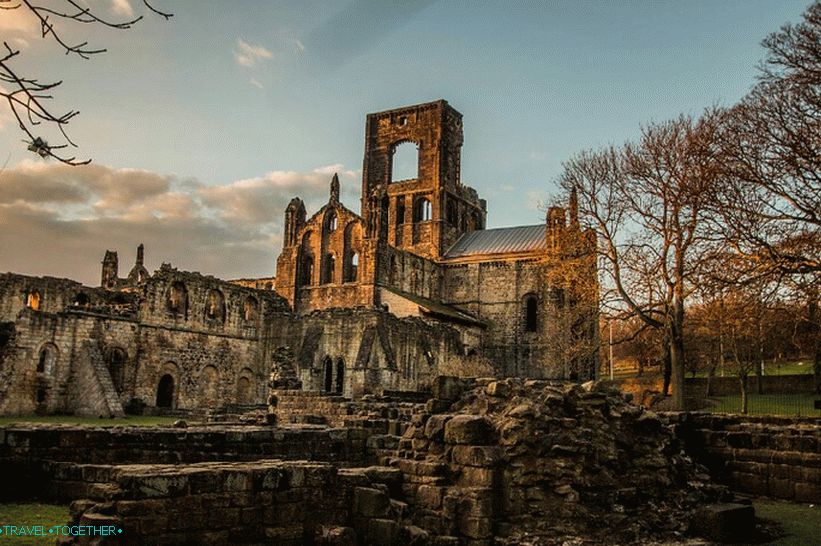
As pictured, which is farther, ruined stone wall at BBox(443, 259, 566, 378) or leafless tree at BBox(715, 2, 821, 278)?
ruined stone wall at BBox(443, 259, 566, 378)

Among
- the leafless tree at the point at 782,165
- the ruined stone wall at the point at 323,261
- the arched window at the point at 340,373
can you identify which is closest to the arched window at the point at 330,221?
the ruined stone wall at the point at 323,261

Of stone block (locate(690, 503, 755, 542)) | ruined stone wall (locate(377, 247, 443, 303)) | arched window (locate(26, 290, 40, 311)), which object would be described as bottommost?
stone block (locate(690, 503, 755, 542))

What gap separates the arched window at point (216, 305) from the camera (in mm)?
36844

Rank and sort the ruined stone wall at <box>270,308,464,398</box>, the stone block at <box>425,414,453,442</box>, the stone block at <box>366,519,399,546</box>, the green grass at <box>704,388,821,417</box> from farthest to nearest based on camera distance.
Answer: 1. the green grass at <box>704,388,821,417</box>
2. the ruined stone wall at <box>270,308,464,398</box>
3. the stone block at <box>425,414,453,442</box>
4. the stone block at <box>366,519,399,546</box>

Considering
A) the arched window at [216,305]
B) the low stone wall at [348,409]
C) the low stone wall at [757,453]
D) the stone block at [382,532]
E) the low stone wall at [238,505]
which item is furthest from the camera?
the arched window at [216,305]

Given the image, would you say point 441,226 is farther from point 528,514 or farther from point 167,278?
point 528,514

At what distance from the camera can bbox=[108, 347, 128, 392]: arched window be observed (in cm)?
3162

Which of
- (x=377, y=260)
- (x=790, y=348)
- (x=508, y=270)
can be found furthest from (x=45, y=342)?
(x=790, y=348)

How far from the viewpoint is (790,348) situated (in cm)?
4147

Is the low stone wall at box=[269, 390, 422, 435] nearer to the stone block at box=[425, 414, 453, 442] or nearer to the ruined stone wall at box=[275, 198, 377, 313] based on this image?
the stone block at box=[425, 414, 453, 442]

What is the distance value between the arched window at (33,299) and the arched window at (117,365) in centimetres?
365

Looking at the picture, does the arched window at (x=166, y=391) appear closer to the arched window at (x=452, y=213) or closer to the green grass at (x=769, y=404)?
the green grass at (x=769, y=404)

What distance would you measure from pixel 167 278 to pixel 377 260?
14341 millimetres

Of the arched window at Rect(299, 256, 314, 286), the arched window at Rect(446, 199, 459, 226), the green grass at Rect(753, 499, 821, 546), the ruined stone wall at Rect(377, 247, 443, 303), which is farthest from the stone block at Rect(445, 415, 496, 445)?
the arched window at Rect(446, 199, 459, 226)
